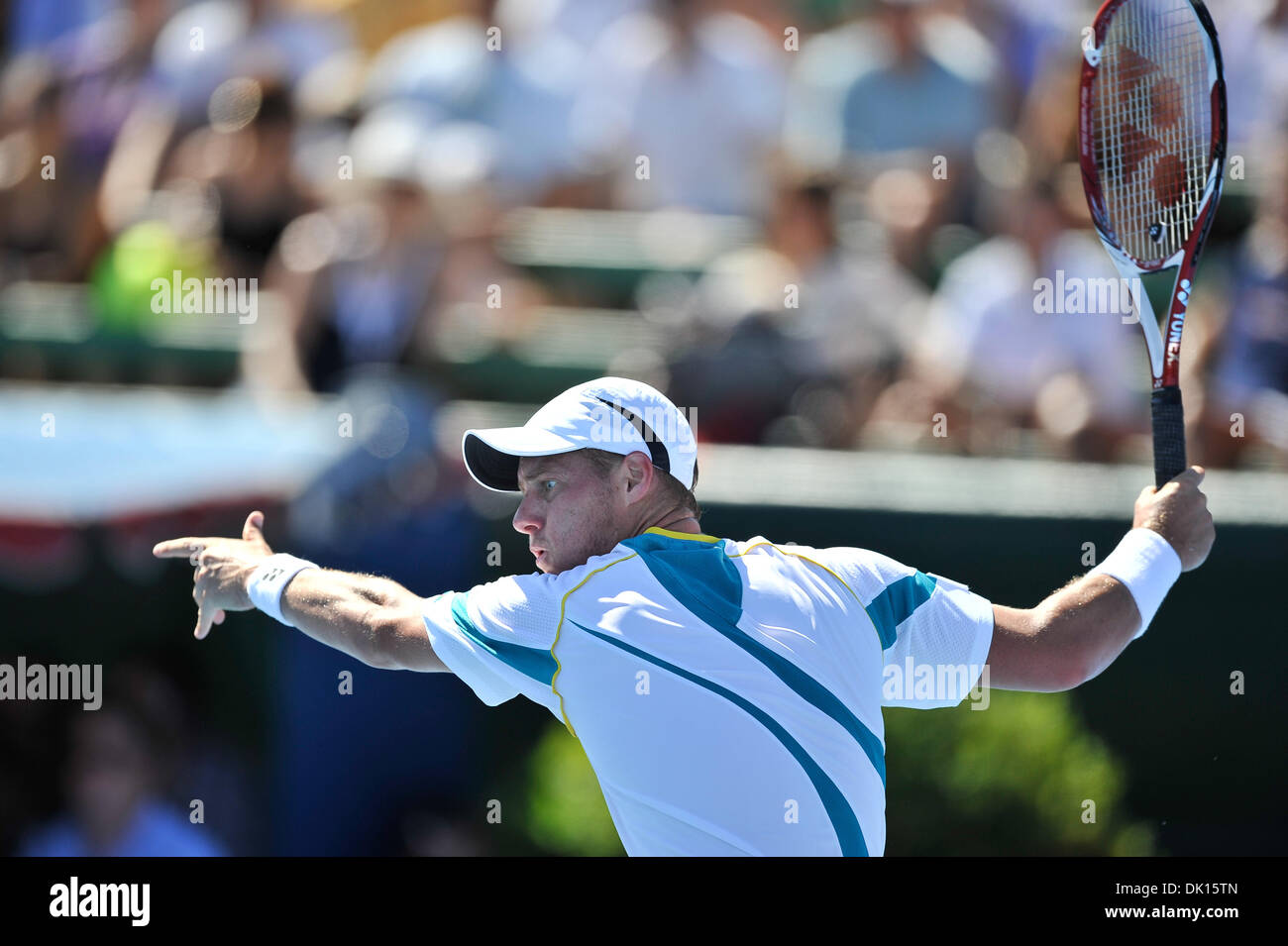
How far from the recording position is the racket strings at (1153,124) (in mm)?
3967

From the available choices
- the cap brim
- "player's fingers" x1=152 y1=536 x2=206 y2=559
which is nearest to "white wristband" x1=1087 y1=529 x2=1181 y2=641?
the cap brim

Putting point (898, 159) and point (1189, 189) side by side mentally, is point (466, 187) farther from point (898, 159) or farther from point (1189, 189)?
point (1189, 189)

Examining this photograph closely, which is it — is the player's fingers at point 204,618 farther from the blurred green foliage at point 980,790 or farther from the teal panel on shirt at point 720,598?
the blurred green foliage at point 980,790

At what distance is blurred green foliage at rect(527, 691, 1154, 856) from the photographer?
582 cm

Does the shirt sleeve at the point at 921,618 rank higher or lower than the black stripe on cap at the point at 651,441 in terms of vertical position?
lower

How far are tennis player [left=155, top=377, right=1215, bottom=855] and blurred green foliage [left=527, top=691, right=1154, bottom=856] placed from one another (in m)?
2.32

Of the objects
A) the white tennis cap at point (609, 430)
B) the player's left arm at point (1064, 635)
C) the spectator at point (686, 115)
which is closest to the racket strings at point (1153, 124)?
the player's left arm at point (1064, 635)

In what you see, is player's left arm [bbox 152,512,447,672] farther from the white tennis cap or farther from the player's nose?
the white tennis cap

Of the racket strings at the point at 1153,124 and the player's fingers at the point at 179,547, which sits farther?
the racket strings at the point at 1153,124

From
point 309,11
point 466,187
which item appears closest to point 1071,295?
point 466,187

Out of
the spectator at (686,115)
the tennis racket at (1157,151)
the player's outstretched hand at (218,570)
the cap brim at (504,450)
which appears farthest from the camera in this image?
the spectator at (686,115)

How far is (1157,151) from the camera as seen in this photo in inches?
160

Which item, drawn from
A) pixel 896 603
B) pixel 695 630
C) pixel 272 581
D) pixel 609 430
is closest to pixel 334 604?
pixel 272 581

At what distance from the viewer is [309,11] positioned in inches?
340
